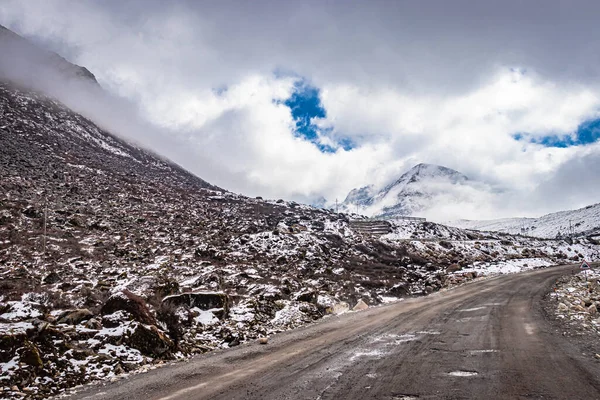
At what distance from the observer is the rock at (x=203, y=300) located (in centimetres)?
1369

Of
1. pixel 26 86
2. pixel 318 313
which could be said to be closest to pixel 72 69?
pixel 26 86

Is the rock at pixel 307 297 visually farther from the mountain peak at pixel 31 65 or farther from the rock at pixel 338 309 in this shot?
the mountain peak at pixel 31 65

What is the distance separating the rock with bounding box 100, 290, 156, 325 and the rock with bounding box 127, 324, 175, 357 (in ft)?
2.34

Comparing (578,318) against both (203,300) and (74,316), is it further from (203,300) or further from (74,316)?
(74,316)

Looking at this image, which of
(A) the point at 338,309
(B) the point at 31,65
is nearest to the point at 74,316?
(A) the point at 338,309

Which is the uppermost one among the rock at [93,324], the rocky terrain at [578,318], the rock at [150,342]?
the rock at [93,324]

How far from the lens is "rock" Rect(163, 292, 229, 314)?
1369cm

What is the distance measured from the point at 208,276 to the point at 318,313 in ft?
23.5

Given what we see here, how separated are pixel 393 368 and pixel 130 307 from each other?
26.9ft

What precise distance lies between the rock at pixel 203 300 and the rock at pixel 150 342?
11.2 ft

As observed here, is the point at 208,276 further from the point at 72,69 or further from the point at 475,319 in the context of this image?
the point at 72,69

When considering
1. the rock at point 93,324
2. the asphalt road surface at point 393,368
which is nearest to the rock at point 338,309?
the asphalt road surface at point 393,368

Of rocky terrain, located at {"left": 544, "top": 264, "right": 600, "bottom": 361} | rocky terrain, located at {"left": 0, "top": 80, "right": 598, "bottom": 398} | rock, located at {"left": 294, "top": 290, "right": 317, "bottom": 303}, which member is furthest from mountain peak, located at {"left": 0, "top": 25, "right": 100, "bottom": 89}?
rocky terrain, located at {"left": 544, "top": 264, "right": 600, "bottom": 361}

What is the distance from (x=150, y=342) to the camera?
32.0ft
